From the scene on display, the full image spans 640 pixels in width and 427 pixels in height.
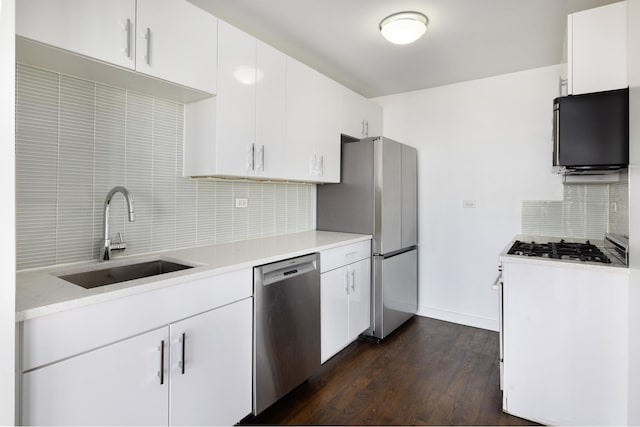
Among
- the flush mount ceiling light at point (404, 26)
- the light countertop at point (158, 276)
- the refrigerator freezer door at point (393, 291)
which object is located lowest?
the refrigerator freezer door at point (393, 291)

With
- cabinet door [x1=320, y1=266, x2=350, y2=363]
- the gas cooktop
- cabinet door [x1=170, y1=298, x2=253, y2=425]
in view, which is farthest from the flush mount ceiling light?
cabinet door [x1=170, y1=298, x2=253, y2=425]

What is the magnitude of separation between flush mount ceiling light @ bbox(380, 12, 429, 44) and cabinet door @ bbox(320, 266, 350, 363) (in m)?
1.66

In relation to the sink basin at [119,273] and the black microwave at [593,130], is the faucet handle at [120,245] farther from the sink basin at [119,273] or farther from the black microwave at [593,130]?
the black microwave at [593,130]

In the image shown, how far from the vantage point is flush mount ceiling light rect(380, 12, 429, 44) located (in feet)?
6.88

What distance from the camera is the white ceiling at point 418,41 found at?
80.5 inches

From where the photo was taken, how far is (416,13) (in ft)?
6.90

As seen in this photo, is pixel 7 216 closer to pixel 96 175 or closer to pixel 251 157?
pixel 96 175

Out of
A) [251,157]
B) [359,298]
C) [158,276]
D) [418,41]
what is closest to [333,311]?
[359,298]

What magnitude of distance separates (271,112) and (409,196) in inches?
68.7

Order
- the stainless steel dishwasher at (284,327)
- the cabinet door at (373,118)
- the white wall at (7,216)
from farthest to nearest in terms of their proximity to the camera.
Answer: the cabinet door at (373,118) → the stainless steel dishwasher at (284,327) → the white wall at (7,216)

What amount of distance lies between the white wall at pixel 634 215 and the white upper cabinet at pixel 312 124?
189 centimetres

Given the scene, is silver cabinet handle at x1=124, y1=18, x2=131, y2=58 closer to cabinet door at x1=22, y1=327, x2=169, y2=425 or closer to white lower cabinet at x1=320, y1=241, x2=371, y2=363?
cabinet door at x1=22, y1=327, x2=169, y2=425

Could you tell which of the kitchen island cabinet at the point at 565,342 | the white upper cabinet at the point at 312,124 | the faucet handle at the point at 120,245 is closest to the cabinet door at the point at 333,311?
A: the white upper cabinet at the point at 312,124

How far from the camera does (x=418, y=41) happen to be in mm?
2516
